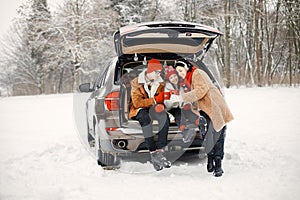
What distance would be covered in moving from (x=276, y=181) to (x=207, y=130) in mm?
1024

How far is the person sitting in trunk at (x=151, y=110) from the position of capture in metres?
4.29

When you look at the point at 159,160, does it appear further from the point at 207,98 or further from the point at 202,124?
the point at 207,98

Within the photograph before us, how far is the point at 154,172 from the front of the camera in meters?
4.52

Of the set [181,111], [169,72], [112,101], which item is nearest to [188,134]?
[181,111]

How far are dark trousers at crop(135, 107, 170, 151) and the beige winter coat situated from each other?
387mm

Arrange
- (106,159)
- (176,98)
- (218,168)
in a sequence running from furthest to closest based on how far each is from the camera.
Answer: (106,159), (176,98), (218,168)

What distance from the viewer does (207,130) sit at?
4.35 meters

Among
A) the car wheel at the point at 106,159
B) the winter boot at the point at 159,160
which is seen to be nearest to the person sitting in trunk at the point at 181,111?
the winter boot at the point at 159,160

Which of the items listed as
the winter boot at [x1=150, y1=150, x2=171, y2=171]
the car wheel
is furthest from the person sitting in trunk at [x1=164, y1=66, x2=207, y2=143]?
the car wheel

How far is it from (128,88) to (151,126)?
2.44 feet

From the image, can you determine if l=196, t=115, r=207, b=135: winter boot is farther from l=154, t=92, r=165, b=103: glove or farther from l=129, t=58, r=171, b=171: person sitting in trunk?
l=154, t=92, r=165, b=103: glove

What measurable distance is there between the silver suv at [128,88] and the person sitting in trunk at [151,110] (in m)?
0.11

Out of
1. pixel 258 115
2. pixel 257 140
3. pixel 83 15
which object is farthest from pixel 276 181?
pixel 83 15

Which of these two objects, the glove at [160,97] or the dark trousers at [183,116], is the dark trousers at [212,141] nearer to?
the dark trousers at [183,116]
